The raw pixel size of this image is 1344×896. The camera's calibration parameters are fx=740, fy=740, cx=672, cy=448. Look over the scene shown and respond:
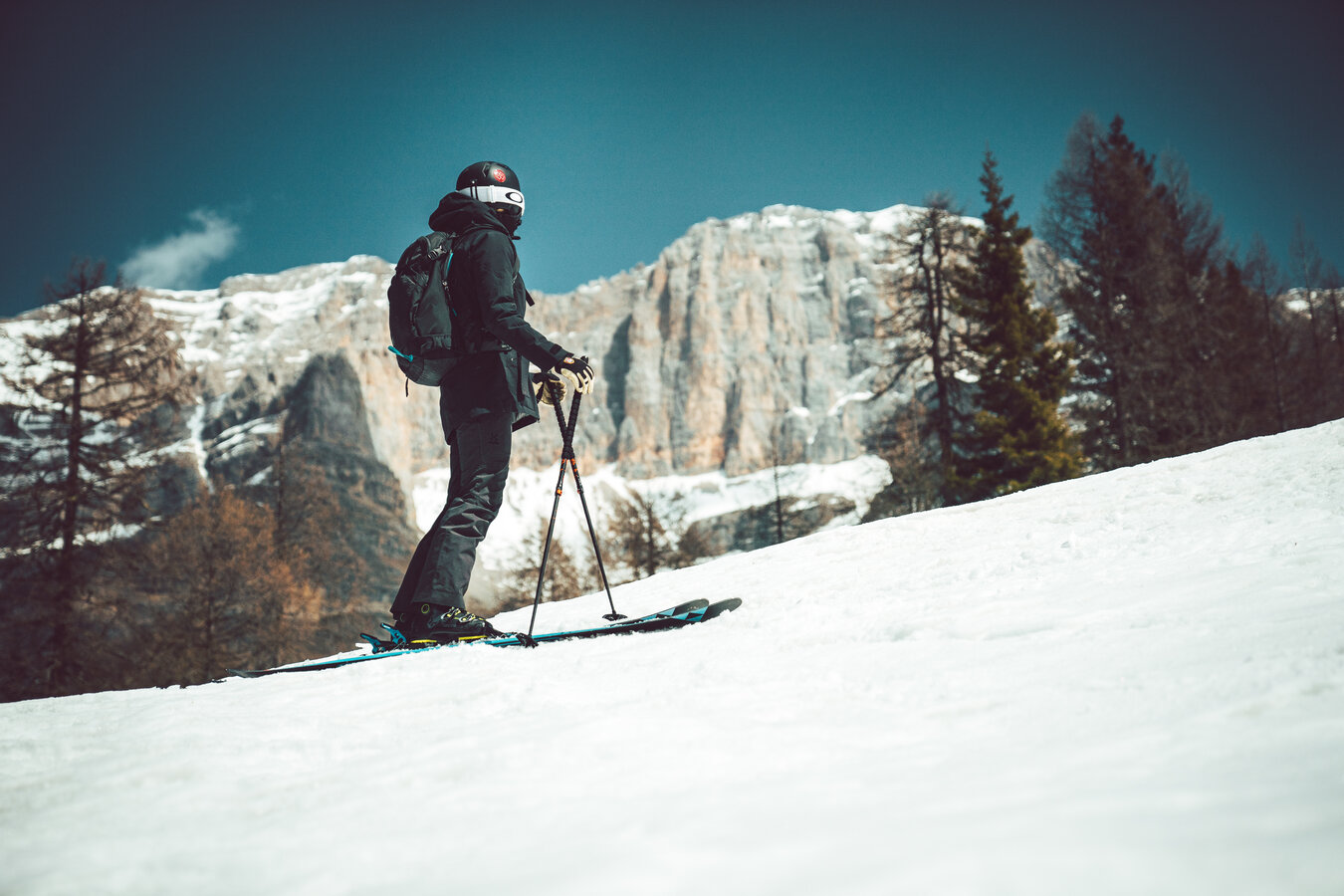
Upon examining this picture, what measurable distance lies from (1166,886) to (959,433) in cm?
2081

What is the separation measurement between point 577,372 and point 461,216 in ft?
3.83

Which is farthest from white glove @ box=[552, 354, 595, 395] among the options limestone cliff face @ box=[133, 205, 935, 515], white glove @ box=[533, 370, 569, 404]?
limestone cliff face @ box=[133, 205, 935, 515]

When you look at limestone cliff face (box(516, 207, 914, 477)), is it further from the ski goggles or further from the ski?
the ski

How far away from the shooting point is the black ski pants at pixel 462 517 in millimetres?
3604

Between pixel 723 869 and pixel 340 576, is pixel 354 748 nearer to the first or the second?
pixel 723 869

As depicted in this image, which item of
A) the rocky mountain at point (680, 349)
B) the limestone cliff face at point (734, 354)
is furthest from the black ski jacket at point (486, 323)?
the limestone cliff face at point (734, 354)

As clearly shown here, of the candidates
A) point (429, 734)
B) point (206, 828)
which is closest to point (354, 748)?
point (429, 734)

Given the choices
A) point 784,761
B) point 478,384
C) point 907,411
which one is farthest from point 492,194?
A: point 907,411

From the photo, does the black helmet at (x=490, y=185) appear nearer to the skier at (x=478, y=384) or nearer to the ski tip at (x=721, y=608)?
the skier at (x=478, y=384)

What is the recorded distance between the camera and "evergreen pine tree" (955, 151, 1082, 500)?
1867 centimetres

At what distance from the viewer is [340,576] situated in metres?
25.4

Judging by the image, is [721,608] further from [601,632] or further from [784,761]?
[784,761]

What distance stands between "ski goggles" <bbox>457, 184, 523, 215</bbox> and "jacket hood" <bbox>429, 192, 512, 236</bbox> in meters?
0.03

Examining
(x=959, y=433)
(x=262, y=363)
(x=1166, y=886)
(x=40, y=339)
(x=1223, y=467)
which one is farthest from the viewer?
(x=262, y=363)
